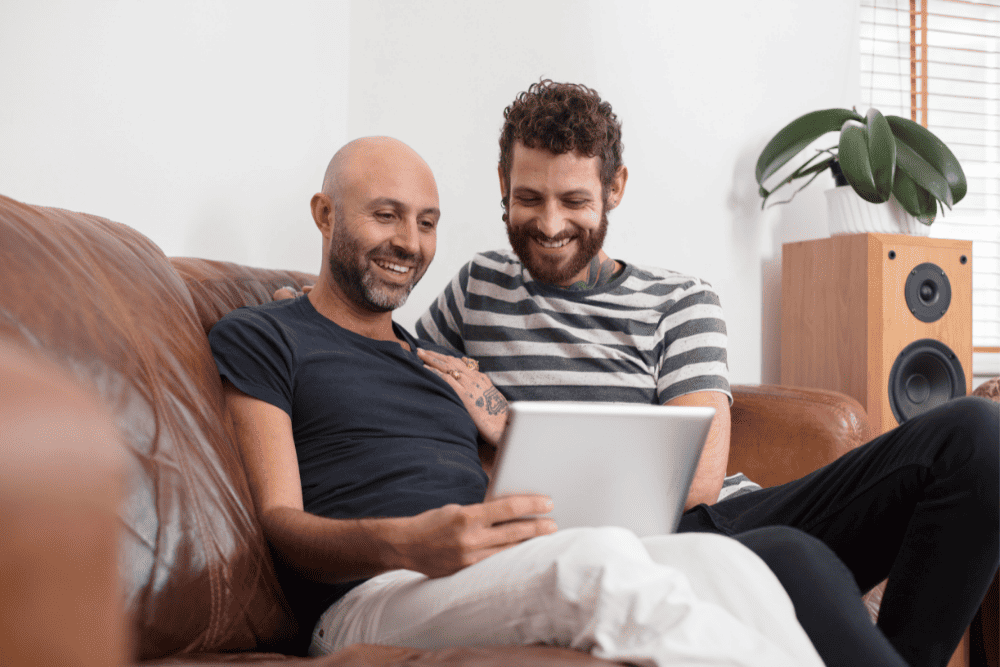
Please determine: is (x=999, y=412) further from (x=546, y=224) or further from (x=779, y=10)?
(x=779, y=10)

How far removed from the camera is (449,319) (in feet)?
5.46

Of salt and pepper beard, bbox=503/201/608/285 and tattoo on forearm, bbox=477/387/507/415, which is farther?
salt and pepper beard, bbox=503/201/608/285

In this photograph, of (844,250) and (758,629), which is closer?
(758,629)

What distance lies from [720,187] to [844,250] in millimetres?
474

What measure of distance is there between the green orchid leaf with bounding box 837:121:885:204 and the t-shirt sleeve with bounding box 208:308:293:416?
177cm

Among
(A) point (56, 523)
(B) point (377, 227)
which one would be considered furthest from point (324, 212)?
(A) point (56, 523)

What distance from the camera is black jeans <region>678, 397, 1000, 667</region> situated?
0.87 meters

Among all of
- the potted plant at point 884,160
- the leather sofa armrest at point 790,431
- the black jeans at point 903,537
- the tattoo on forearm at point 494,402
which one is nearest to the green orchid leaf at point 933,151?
the potted plant at point 884,160

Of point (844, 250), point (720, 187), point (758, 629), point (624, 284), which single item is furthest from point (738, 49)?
point (758, 629)

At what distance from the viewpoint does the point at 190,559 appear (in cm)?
84

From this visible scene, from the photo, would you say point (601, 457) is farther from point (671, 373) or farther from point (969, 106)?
point (969, 106)

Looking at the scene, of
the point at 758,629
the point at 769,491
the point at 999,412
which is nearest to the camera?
the point at 758,629

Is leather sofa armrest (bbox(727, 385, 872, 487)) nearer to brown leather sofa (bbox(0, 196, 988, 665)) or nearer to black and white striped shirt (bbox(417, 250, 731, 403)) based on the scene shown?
black and white striped shirt (bbox(417, 250, 731, 403))

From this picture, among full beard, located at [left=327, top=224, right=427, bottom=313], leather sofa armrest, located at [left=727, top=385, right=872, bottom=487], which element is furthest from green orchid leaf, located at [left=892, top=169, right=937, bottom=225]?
full beard, located at [left=327, top=224, right=427, bottom=313]
